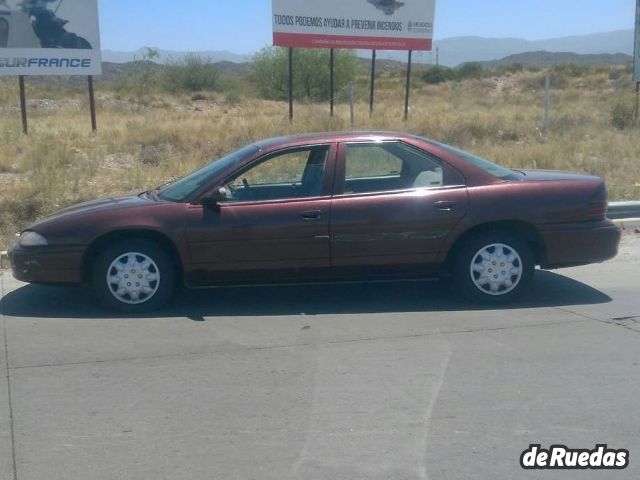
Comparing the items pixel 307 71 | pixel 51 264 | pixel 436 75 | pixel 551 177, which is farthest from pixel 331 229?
pixel 436 75

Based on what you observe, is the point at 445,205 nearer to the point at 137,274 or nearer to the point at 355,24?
the point at 137,274

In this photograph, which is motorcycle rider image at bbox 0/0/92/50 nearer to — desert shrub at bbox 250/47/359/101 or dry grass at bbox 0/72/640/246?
dry grass at bbox 0/72/640/246

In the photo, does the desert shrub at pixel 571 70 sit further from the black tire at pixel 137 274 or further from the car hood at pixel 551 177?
the black tire at pixel 137 274

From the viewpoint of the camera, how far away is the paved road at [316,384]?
4.57m

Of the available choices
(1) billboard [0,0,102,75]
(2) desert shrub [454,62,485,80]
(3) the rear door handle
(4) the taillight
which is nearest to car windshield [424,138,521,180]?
(3) the rear door handle

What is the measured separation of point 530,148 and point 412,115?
7.90m

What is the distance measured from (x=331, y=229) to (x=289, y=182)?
683mm

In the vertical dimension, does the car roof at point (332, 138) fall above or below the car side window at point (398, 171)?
above

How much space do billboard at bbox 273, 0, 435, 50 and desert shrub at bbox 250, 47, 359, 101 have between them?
11.0m

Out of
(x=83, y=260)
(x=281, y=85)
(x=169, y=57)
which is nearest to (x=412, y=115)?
(x=281, y=85)

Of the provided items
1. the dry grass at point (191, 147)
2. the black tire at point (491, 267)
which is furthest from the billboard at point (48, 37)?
the black tire at point (491, 267)

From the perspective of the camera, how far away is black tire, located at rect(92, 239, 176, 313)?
7.33m

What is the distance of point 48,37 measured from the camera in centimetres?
1933

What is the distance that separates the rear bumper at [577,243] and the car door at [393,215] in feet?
2.78
